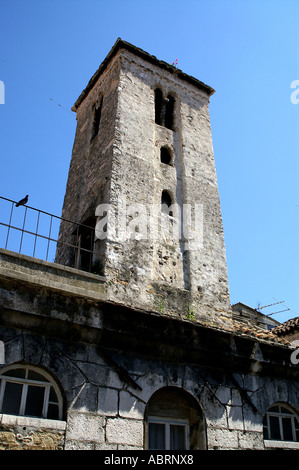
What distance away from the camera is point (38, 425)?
20.2 ft

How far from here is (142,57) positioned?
1212 centimetres

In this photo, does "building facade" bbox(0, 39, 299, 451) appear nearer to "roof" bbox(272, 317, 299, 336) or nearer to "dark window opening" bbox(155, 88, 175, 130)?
"dark window opening" bbox(155, 88, 175, 130)

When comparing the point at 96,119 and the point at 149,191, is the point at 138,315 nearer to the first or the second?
the point at 149,191

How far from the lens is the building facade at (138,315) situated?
657 cm

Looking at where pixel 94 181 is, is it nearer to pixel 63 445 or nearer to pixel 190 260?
pixel 190 260

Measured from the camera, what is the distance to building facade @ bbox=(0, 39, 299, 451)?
21.6 ft

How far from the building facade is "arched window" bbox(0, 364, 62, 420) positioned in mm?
20

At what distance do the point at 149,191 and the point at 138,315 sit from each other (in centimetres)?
345

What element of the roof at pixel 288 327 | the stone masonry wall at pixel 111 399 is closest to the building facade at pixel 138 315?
the stone masonry wall at pixel 111 399

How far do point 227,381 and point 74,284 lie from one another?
356 cm

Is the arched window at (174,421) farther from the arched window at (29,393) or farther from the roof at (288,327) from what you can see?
the roof at (288,327)

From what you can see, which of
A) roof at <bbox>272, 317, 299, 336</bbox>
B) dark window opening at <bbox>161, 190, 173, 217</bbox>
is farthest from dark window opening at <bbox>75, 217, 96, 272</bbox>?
roof at <bbox>272, 317, 299, 336</bbox>
